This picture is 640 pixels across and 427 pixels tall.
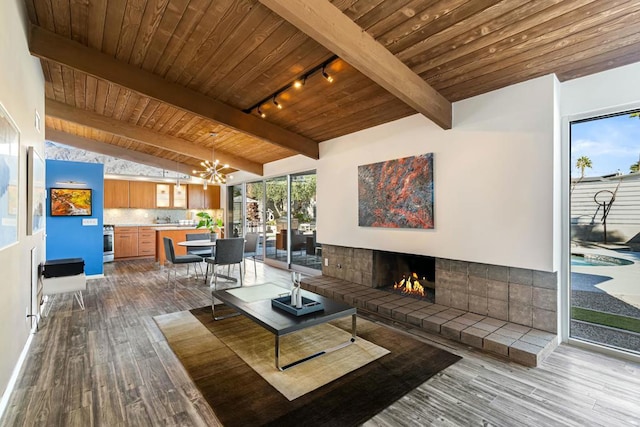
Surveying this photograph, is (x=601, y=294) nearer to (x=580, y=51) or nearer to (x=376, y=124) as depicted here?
(x=580, y=51)

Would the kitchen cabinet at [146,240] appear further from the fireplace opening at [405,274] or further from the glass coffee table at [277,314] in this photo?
the fireplace opening at [405,274]

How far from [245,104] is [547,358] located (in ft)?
15.1

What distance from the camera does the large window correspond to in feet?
9.18

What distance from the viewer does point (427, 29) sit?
2545mm

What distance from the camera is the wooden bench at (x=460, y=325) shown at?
2.74m

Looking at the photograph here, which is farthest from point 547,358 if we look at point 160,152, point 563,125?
point 160,152

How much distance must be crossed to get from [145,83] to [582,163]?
16.3 ft

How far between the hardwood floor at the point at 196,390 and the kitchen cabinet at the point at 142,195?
613 cm

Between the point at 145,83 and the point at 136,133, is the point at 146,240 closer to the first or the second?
the point at 136,133

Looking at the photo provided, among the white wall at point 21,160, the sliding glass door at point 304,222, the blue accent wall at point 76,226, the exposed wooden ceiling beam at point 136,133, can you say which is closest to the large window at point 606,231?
the sliding glass door at point 304,222

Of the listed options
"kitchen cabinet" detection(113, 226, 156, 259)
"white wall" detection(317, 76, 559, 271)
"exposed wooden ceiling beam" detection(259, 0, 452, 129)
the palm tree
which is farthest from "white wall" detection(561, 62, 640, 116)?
"kitchen cabinet" detection(113, 226, 156, 259)

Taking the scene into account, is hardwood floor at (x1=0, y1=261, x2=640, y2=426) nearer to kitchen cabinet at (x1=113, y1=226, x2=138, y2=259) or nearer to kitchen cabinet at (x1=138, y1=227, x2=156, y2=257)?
kitchen cabinet at (x1=113, y1=226, x2=138, y2=259)

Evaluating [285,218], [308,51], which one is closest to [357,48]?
[308,51]

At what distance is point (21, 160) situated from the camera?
2.66 meters
